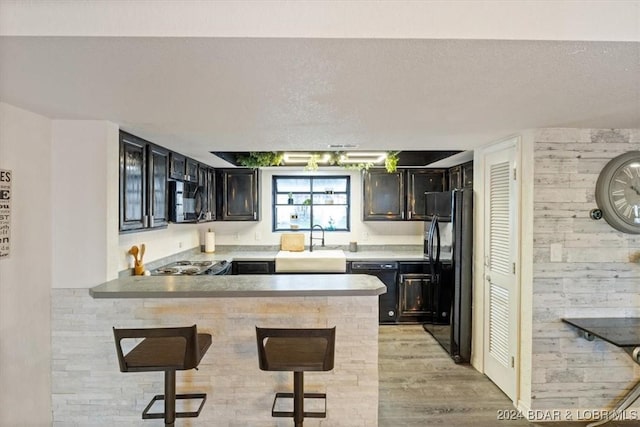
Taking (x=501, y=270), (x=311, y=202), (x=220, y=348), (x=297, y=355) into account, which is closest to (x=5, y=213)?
(x=220, y=348)

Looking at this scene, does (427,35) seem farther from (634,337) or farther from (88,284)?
(88,284)

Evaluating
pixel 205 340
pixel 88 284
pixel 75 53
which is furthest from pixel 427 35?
pixel 88 284

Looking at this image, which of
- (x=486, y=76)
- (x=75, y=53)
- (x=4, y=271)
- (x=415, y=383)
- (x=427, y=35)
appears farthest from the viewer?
(x=415, y=383)

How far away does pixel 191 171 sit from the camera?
407 cm

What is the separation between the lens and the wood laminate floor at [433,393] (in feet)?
8.85

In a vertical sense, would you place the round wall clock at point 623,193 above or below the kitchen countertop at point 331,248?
above

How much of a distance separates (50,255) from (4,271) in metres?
0.36

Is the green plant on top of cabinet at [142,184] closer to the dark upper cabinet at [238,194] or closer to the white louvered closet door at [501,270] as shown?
the dark upper cabinet at [238,194]

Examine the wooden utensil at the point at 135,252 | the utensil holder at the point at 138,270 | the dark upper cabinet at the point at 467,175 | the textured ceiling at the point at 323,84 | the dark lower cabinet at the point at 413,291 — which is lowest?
the dark lower cabinet at the point at 413,291

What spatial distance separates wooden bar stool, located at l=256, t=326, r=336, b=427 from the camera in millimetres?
1888

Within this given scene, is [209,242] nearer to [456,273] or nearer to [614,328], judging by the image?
[456,273]

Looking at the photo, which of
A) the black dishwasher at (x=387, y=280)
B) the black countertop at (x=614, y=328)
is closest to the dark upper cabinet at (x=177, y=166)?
the black dishwasher at (x=387, y=280)

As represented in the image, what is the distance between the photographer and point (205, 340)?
2174 millimetres

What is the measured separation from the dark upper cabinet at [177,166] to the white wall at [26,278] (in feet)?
3.72
